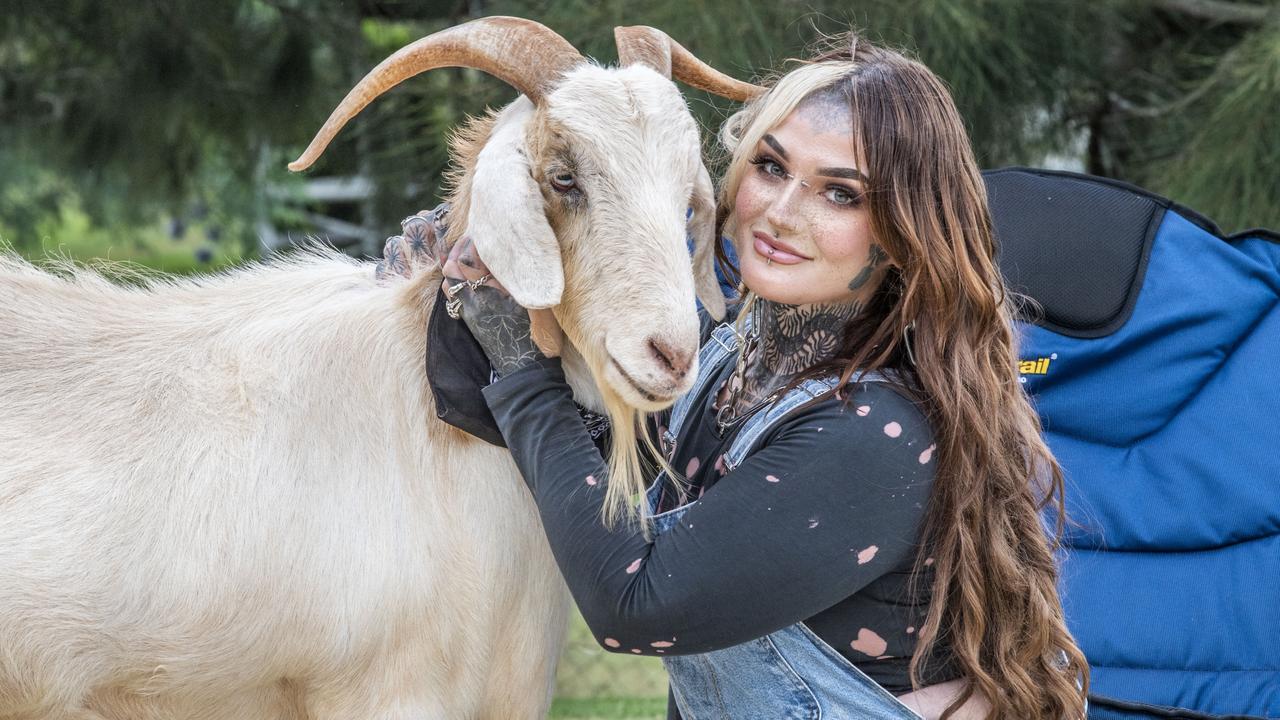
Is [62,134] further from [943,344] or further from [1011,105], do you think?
[943,344]

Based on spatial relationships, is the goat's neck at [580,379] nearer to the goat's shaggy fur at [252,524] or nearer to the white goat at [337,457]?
the white goat at [337,457]

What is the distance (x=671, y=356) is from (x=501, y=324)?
330 mm

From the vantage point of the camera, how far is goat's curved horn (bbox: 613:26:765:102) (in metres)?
2.13

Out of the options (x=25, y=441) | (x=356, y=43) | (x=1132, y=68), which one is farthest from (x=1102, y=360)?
(x=356, y=43)

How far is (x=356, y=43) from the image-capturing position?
5785mm

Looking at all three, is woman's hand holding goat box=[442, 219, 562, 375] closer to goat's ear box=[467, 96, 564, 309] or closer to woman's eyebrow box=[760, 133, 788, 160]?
goat's ear box=[467, 96, 564, 309]

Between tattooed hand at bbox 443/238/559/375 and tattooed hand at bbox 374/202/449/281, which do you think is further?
tattooed hand at bbox 374/202/449/281

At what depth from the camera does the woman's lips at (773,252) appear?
6.33 feet

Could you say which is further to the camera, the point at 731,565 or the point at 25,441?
the point at 25,441

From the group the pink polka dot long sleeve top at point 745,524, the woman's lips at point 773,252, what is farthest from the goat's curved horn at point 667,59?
the pink polka dot long sleeve top at point 745,524

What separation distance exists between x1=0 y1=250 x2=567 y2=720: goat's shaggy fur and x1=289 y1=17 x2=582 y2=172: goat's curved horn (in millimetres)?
375

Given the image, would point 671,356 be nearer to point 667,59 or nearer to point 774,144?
point 774,144

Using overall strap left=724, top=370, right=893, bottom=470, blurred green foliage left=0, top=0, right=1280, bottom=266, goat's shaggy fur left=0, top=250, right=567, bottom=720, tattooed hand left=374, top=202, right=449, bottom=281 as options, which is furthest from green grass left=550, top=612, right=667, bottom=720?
overall strap left=724, top=370, right=893, bottom=470

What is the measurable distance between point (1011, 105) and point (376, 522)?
378 centimetres
